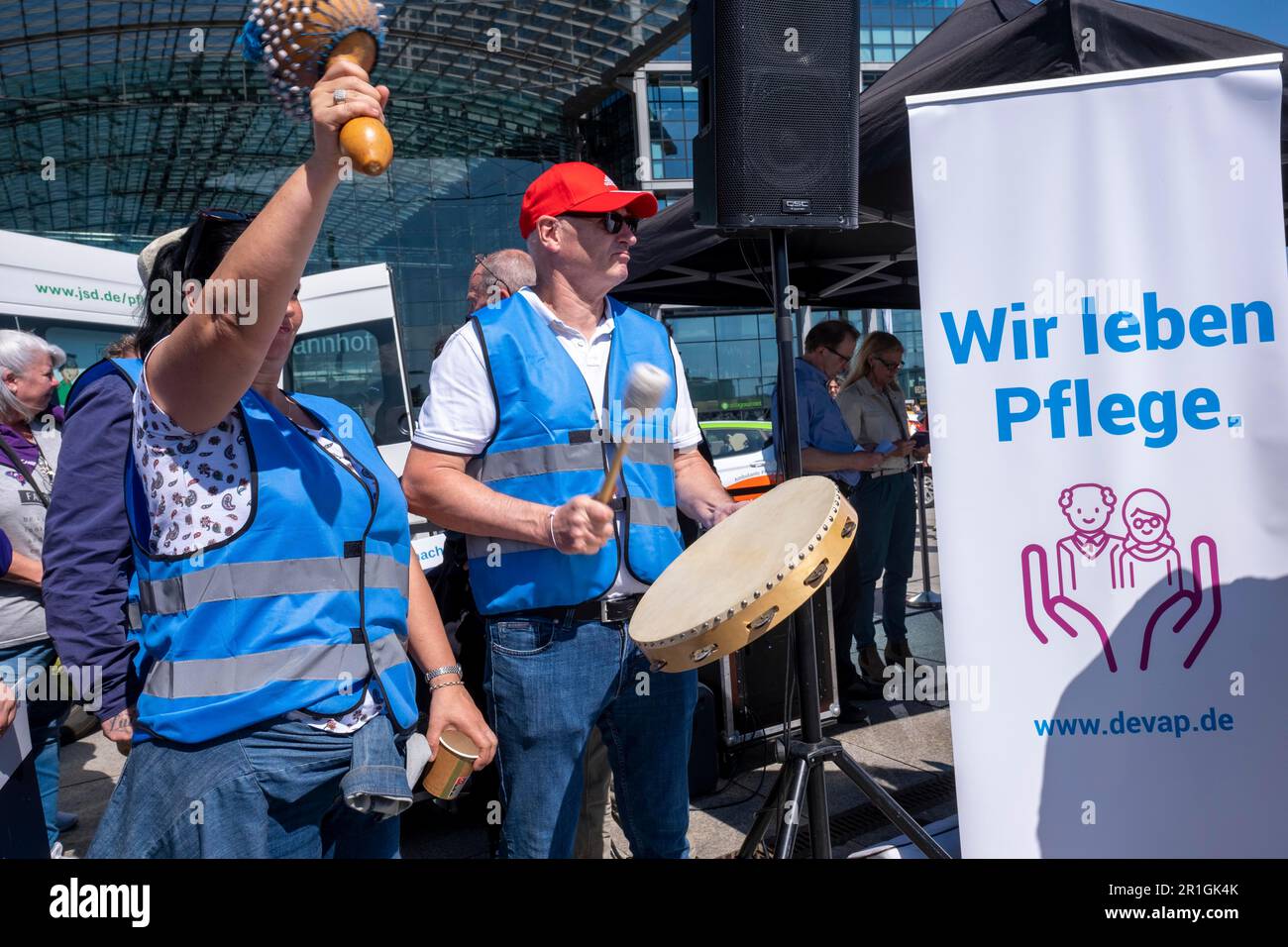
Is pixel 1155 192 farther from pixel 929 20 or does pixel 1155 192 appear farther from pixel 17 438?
pixel 929 20

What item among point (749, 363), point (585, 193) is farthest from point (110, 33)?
point (585, 193)

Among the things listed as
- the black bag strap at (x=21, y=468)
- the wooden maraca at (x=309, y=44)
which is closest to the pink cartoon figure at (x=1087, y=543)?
the wooden maraca at (x=309, y=44)

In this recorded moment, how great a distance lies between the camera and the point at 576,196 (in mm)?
2201

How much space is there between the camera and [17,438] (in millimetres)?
3330

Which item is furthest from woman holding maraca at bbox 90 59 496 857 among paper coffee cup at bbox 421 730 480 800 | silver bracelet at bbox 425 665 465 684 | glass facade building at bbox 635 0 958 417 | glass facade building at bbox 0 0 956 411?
glass facade building at bbox 635 0 958 417

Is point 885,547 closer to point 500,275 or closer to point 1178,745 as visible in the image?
point 500,275

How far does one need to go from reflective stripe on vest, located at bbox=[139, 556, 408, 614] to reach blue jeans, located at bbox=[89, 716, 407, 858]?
0.19 meters

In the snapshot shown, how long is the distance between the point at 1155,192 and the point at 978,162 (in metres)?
0.41

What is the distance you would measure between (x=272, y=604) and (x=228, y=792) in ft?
0.87

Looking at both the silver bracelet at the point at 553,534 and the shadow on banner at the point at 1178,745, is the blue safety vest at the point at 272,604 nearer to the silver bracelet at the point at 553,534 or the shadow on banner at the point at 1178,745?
the silver bracelet at the point at 553,534

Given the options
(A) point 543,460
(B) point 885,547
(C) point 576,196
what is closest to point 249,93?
(B) point 885,547

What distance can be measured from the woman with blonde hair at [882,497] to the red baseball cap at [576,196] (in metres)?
3.32

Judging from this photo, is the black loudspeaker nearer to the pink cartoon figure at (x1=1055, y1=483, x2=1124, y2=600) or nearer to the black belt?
the pink cartoon figure at (x1=1055, y1=483, x2=1124, y2=600)

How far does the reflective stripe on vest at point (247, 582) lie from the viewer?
138cm
